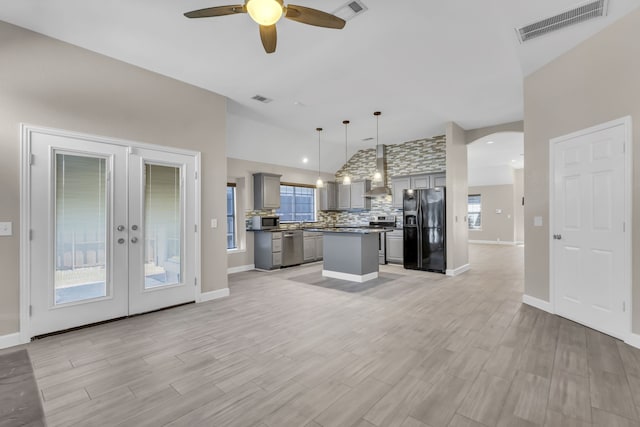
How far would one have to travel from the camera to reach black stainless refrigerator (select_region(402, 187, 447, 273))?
20.3 feet

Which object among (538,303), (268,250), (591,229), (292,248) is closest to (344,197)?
(292,248)

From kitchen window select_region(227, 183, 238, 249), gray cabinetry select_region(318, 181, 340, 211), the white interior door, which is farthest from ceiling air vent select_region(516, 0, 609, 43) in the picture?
gray cabinetry select_region(318, 181, 340, 211)

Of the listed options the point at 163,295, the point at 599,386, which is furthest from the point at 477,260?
the point at 163,295

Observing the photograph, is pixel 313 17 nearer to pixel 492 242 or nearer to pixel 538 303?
pixel 538 303

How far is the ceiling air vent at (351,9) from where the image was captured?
2551mm

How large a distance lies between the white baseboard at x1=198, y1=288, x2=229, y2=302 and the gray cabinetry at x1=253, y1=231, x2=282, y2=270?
6.82 ft

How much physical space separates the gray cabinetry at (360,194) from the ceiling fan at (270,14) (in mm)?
6012

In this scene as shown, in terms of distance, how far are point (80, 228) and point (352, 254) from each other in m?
3.96

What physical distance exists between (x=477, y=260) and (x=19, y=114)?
9077 mm

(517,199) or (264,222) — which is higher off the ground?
(517,199)

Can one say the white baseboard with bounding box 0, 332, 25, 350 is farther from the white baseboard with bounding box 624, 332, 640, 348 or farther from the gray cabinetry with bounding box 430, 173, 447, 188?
the gray cabinetry with bounding box 430, 173, 447, 188

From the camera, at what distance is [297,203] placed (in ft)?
27.2

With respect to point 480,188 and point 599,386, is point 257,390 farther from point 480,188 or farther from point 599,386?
point 480,188

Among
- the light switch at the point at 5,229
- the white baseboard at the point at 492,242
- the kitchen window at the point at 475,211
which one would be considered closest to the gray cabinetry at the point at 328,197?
the light switch at the point at 5,229
